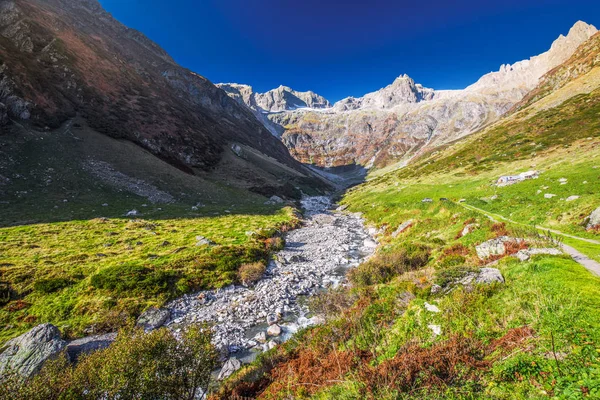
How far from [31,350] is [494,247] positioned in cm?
2564

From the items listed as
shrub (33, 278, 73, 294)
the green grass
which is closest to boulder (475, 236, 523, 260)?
the green grass

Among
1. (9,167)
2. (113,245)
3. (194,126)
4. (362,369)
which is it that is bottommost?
(362,369)

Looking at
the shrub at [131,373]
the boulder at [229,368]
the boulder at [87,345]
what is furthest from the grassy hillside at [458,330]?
the boulder at [87,345]

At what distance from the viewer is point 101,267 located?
1962 cm

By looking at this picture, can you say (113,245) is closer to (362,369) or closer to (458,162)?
(362,369)

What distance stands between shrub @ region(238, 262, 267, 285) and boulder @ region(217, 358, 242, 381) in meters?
8.98

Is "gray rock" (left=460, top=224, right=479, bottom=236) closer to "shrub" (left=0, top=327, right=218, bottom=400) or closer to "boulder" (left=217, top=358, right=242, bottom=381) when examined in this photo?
"boulder" (left=217, top=358, right=242, bottom=381)

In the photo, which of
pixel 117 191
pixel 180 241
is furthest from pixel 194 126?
pixel 180 241

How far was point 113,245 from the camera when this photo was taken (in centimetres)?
2498

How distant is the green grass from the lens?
15.2 meters

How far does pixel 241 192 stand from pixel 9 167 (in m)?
44.7

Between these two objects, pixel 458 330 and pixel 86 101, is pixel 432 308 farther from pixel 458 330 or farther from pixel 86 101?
pixel 86 101

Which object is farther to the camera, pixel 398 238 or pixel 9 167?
pixel 9 167

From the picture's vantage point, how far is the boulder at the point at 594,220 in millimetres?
17967
